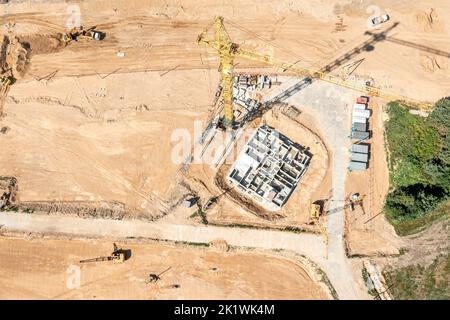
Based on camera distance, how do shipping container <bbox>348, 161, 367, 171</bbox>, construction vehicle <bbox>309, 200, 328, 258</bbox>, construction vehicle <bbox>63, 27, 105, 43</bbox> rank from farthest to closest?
1. construction vehicle <bbox>63, 27, 105, 43</bbox>
2. shipping container <bbox>348, 161, 367, 171</bbox>
3. construction vehicle <bbox>309, 200, 328, 258</bbox>

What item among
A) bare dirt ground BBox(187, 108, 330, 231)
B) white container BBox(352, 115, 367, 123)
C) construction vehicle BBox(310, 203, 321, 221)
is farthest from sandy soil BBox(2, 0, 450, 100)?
construction vehicle BBox(310, 203, 321, 221)

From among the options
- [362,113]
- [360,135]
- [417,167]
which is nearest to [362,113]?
[362,113]

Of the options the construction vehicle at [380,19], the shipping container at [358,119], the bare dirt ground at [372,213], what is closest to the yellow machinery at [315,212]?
the bare dirt ground at [372,213]

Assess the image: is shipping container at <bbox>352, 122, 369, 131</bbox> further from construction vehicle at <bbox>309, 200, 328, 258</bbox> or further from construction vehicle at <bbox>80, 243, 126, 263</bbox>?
construction vehicle at <bbox>80, 243, 126, 263</bbox>

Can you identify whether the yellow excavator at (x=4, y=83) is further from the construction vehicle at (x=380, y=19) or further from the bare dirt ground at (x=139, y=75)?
the construction vehicle at (x=380, y=19)

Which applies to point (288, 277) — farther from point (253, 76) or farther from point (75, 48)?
point (75, 48)

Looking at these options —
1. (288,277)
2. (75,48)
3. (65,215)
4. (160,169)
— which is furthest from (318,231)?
(75,48)
